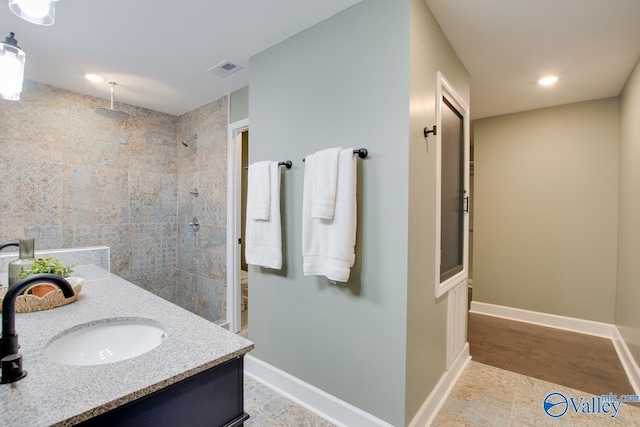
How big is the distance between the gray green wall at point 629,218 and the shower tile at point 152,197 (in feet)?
14.3

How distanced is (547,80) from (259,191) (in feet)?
8.66

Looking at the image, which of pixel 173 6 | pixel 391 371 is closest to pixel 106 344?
pixel 391 371

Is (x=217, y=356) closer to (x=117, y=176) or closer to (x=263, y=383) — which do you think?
(x=263, y=383)

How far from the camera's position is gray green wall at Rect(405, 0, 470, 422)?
5.02 ft

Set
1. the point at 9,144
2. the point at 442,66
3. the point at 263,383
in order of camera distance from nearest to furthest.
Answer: the point at 442,66 → the point at 263,383 → the point at 9,144

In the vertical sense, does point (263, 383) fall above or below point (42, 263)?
below

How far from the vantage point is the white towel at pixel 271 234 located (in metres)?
1.97

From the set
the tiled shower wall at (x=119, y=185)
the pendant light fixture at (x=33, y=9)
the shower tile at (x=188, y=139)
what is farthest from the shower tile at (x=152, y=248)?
the pendant light fixture at (x=33, y=9)

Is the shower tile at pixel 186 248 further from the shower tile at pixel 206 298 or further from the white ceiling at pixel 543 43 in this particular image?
the white ceiling at pixel 543 43

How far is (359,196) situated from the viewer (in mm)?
1661

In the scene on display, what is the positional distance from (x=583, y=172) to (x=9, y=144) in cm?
540

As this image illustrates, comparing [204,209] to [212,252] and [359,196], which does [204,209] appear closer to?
[212,252]

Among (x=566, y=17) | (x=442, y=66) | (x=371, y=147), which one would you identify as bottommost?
(x=371, y=147)

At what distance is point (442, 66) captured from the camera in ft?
6.26
